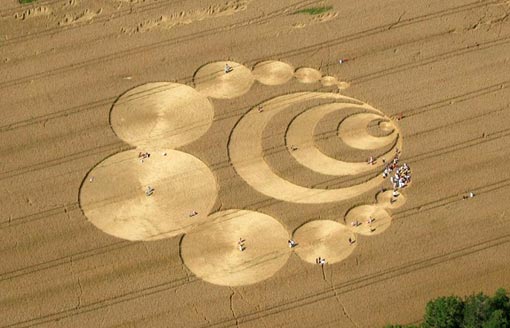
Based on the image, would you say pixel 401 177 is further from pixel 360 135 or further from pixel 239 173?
pixel 239 173

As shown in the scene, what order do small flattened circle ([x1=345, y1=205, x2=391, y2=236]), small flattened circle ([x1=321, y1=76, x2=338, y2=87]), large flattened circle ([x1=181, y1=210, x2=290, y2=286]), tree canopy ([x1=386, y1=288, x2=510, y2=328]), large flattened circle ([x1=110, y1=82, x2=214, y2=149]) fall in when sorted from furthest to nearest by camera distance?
1. small flattened circle ([x1=321, y1=76, x2=338, y2=87])
2. large flattened circle ([x1=110, y1=82, x2=214, y2=149])
3. small flattened circle ([x1=345, y1=205, x2=391, y2=236])
4. large flattened circle ([x1=181, y1=210, x2=290, y2=286])
5. tree canopy ([x1=386, y1=288, x2=510, y2=328])

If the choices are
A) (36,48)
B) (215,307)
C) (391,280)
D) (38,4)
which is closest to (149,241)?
(215,307)

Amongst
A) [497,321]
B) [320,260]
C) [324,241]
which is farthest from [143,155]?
[497,321]

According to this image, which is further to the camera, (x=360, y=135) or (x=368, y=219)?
(x=360, y=135)

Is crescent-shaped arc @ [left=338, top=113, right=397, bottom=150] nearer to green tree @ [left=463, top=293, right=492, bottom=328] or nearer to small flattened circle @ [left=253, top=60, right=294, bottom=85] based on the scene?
small flattened circle @ [left=253, top=60, right=294, bottom=85]

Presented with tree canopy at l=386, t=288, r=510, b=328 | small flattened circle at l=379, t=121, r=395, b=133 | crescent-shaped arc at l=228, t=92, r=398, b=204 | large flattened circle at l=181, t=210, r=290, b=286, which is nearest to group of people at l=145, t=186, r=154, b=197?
large flattened circle at l=181, t=210, r=290, b=286

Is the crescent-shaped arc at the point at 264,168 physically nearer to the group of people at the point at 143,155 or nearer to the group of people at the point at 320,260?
the group of people at the point at 320,260
